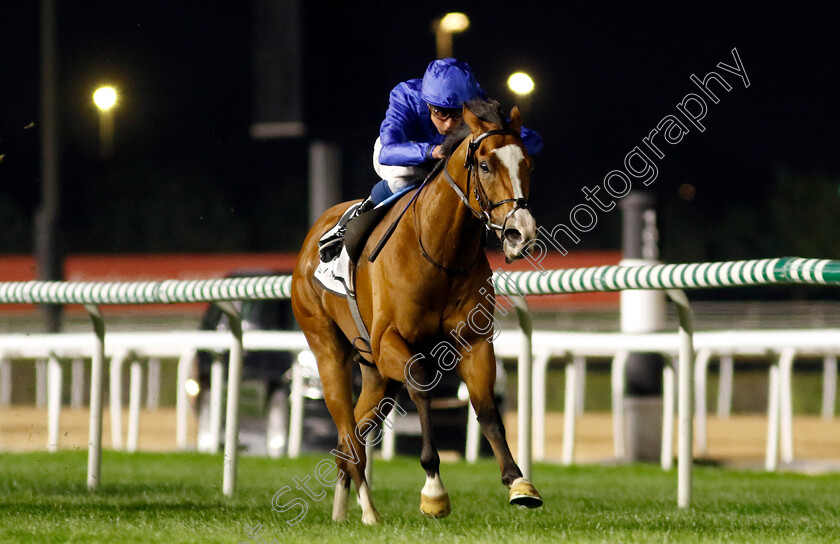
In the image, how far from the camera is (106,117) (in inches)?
322

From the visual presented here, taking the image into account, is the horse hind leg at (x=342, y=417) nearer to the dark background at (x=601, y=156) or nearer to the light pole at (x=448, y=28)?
the light pole at (x=448, y=28)

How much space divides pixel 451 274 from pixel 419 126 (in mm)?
894

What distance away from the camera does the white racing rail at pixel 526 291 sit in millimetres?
4574

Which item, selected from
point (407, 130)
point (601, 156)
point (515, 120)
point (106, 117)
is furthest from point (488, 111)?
point (601, 156)

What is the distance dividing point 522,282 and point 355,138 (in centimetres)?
381

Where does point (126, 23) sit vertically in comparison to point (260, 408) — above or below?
above

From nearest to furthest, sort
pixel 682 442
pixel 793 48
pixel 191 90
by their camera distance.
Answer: pixel 682 442
pixel 793 48
pixel 191 90

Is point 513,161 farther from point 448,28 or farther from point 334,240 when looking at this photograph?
point 448,28

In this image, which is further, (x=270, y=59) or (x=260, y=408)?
(x=260, y=408)

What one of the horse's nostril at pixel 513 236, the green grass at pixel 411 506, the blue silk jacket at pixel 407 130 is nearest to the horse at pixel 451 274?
the horse's nostril at pixel 513 236

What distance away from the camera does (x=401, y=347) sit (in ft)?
14.8

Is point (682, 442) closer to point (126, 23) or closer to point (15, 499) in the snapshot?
point (15, 499)

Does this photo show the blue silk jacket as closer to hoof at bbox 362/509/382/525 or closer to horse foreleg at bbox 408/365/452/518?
horse foreleg at bbox 408/365/452/518

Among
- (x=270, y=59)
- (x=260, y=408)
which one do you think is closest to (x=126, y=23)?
(x=270, y=59)
